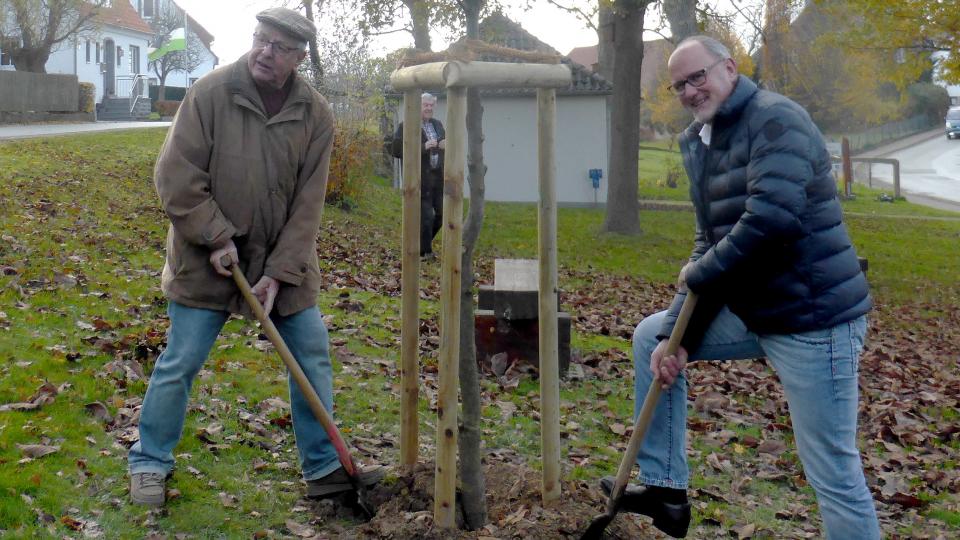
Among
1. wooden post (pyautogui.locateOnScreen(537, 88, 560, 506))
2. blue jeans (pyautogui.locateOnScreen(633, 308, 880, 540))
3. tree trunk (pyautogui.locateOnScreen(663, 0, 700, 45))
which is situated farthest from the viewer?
tree trunk (pyautogui.locateOnScreen(663, 0, 700, 45))

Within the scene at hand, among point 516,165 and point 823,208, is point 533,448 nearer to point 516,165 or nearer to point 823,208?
point 823,208

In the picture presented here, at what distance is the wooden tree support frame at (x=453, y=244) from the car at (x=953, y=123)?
67661mm

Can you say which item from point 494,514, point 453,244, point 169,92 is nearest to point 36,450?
point 494,514

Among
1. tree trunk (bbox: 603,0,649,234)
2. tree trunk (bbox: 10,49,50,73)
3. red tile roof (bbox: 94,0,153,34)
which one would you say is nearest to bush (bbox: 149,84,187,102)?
red tile roof (bbox: 94,0,153,34)

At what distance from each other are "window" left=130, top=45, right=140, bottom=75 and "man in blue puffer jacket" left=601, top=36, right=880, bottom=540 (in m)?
64.5

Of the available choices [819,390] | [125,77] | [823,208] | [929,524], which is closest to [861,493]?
[819,390]

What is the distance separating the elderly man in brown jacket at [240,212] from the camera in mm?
4566

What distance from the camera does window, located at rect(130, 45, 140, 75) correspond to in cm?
6412

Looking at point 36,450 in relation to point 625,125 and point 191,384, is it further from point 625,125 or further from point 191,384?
point 625,125

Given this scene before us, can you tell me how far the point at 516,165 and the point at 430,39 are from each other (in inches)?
189

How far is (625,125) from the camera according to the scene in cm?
2164

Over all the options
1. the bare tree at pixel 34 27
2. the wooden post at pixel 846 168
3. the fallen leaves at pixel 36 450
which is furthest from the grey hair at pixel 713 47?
the bare tree at pixel 34 27

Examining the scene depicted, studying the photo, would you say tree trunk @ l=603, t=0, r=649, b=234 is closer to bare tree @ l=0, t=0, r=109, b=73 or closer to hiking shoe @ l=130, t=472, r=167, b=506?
hiking shoe @ l=130, t=472, r=167, b=506

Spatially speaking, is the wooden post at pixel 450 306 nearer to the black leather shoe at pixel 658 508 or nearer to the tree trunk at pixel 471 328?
the tree trunk at pixel 471 328
